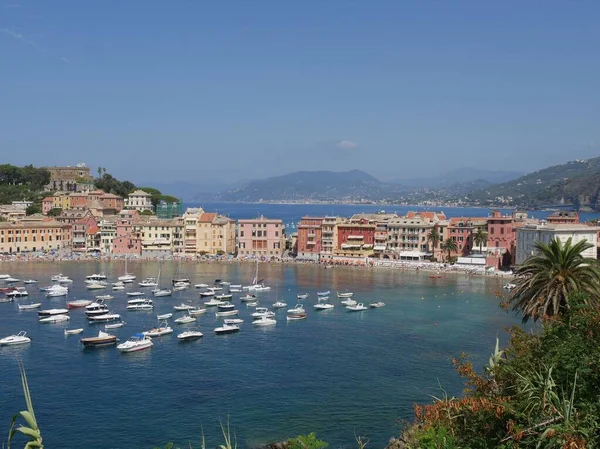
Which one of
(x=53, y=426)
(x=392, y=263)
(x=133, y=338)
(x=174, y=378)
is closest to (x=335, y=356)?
(x=174, y=378)

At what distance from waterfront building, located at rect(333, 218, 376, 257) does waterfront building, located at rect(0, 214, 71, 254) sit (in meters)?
33.2

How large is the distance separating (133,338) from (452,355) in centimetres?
1590

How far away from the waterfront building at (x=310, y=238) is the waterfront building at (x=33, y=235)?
28570 millimetres

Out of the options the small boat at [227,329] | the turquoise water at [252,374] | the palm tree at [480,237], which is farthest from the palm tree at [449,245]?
the small boat at [227,329]

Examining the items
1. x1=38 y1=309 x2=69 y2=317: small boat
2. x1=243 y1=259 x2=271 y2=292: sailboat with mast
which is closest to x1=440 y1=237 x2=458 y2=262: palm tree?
x1=243 y1=259 x2=271 y2=292: sailboat with mast

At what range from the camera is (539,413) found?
28.2 ft

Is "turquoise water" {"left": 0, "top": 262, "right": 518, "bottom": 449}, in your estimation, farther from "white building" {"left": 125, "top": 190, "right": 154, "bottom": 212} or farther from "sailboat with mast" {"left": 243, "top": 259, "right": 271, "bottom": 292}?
"white building" {"left": 125, "top": 190, "right": 154, "bottom": 212}

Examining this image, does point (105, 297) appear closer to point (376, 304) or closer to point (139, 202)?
point (376, 304)

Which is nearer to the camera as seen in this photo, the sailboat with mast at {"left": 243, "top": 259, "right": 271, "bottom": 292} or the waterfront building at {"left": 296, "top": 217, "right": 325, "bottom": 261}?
the sailboat with mast at {"left": 243, "top": 259, "right": 271, "bottom": 292}

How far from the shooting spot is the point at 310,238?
72.8m

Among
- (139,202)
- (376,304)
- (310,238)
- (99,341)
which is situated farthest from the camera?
(139,202)

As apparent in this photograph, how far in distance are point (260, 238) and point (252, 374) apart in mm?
47100

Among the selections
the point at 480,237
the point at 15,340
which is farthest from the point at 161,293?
the point at 480,237

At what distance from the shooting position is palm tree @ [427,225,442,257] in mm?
67562
